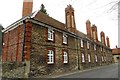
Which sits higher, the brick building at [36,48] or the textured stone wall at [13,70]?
the brick building at [36,48]

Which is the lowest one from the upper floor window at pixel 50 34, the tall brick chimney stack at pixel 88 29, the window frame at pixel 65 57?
the window frame at pixel 65 57

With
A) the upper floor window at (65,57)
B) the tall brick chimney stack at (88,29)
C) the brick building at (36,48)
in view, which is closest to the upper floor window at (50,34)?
the brick building at (36,48)

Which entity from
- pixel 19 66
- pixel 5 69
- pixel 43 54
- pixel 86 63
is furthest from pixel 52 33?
pixel 86 63

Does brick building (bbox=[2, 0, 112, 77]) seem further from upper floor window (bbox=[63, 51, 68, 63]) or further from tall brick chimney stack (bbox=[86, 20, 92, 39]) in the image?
tall brick chimney stack (bbox=[86, 20, 92, 39])

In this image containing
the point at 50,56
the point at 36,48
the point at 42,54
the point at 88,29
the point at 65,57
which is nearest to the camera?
the point at 36,48

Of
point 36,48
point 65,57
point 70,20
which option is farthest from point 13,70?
point 70,20

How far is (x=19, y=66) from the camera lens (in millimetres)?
13516

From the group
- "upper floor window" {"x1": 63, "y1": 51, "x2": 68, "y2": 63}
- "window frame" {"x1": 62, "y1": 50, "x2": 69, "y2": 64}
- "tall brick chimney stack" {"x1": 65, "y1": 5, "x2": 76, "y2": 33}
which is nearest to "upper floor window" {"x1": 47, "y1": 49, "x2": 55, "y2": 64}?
"window frame" {"x1": 62, "y1": 50, "x2": 69, "y2": 64}

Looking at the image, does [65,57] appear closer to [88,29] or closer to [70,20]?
[70,20]

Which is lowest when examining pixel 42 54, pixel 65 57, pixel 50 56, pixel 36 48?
pixel 65 57

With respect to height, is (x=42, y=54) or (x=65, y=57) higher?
(x=42, y=54)

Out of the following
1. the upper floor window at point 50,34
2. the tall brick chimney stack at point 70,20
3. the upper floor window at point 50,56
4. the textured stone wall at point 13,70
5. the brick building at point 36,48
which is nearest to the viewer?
the textured stone wall at point 13,70

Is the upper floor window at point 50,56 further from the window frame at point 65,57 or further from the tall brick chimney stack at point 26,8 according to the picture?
the tall brick chimney stack at point 26,8

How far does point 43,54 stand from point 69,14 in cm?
1078
